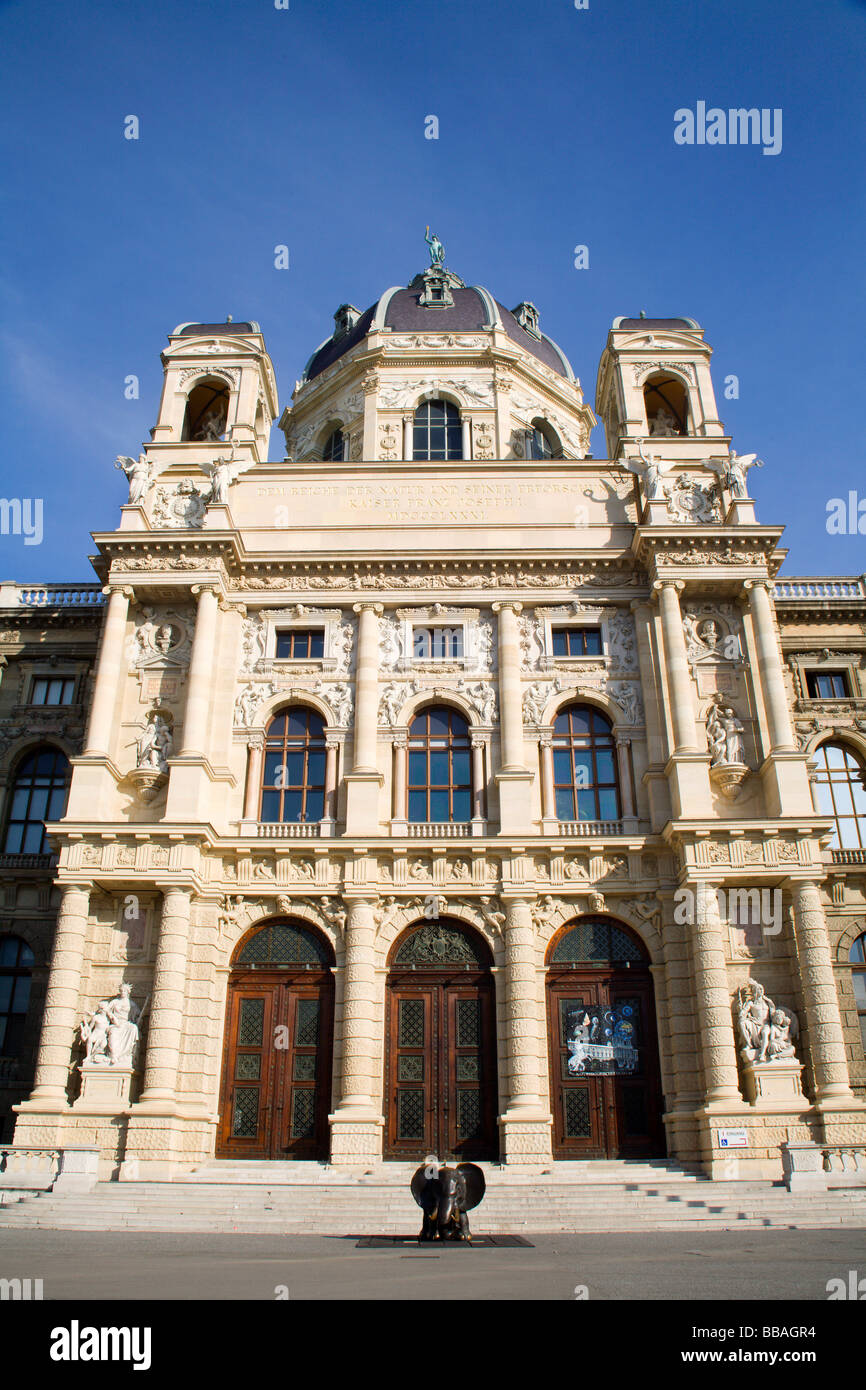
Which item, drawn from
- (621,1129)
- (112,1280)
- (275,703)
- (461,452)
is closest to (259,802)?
(275,703)

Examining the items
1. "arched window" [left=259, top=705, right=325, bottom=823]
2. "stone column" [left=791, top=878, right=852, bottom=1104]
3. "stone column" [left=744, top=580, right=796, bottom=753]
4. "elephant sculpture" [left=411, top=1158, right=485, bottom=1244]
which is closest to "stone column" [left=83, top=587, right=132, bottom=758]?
"arched window" [left=259, top=705, right=325, bottom=823]

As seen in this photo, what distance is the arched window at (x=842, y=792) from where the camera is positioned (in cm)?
2928

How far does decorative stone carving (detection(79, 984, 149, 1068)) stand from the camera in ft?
76.1

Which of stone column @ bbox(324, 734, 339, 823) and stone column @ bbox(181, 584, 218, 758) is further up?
stone column @ bbox(181, 584, 218, 758)

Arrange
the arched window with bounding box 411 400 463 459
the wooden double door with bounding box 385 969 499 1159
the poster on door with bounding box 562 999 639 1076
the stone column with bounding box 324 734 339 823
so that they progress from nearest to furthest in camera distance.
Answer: the wooden double door with bounding box 385 969 499 1159 → the poster on door with bounding box 562 999 639 1076 → the stone column with bounding box 324 734 339 823 → the arched window with bounding box 411 400 463 459

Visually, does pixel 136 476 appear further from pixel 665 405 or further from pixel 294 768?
pixel 665 405

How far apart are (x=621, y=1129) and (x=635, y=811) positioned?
7.62m

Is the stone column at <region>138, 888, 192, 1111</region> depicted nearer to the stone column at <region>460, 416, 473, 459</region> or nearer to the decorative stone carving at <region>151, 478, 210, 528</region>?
the decorative stone carving at <region>151, 478, 210, 528</region>

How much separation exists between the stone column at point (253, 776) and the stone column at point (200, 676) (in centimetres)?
140

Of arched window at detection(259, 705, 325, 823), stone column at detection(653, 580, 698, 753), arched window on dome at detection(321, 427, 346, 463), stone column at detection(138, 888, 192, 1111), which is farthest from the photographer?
arched window on dome at detection(321, 427, 346, 463)

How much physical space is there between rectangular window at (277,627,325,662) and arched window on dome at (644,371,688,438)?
1305 cm

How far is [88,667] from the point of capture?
32000 mm

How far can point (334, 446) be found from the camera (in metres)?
38.5
